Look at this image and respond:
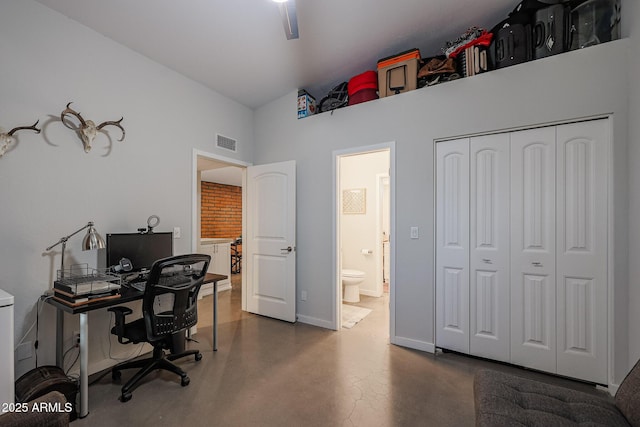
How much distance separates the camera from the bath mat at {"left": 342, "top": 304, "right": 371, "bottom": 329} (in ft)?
11.6

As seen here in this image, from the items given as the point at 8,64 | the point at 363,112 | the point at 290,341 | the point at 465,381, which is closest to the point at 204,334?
the point at 290,341

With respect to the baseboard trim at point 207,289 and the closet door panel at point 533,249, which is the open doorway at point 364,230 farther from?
the baseboard trim at point 207,289

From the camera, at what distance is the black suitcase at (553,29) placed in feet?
7.37

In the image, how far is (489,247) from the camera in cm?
256

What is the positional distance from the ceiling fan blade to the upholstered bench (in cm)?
228

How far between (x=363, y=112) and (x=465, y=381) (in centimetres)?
268

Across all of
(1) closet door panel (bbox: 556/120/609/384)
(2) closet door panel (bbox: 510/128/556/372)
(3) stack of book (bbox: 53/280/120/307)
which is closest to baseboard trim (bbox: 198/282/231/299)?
(3) stack of book (bbox: 53/280/120/307)

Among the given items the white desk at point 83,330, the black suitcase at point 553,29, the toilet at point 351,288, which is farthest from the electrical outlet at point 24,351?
→ the black suitcase at point 553,29

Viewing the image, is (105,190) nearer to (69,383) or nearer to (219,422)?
(69,383)

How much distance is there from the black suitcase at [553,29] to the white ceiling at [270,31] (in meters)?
0.31

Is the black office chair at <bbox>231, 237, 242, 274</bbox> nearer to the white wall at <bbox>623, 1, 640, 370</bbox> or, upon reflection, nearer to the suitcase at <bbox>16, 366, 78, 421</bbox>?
the suitcase at <bbox>16, 366, 78, 421</bbox>

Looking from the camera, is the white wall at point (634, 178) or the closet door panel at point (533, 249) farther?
the closet door panel at point (533, 249)

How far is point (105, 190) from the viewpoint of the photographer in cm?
248

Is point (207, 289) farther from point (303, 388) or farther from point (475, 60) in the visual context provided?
point (475, 60)
